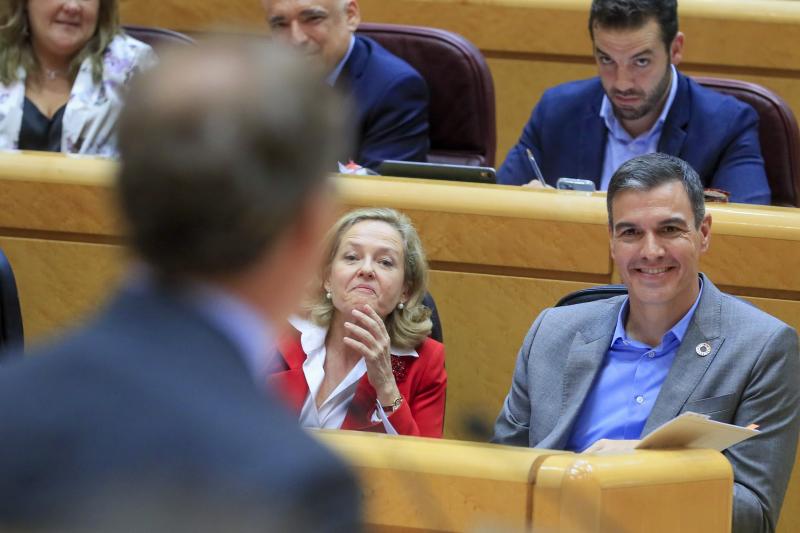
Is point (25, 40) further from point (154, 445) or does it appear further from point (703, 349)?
point (154, 445)

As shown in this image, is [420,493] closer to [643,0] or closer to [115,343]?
[115,343]

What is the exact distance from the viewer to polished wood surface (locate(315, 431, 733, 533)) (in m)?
1.16

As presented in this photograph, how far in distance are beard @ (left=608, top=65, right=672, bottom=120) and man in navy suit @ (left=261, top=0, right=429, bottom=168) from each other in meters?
0.39

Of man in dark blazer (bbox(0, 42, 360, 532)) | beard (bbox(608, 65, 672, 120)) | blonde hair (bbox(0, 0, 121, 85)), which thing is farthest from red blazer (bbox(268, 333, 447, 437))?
man in dark blazer (bbox(0, 42, 360, 532))

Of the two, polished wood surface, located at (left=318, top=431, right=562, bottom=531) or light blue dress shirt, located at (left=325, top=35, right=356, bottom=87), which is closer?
polished wood surface, located at (left=318, top=431, right=562, bottom=531)

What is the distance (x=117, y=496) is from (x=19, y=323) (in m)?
1.53

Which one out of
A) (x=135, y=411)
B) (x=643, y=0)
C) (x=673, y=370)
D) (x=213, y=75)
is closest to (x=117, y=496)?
(x=135, y=411)

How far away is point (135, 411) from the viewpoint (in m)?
0.53

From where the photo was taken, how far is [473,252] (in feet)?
6.86

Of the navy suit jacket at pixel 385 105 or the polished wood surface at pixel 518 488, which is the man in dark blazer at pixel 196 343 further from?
the navy suit jacket at pixel 385 105

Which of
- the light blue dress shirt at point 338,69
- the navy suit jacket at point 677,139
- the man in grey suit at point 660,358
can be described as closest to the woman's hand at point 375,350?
the man in grey suit at point 660,358

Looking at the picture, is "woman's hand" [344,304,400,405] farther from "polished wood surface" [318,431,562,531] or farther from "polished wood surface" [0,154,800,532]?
"polished wood surface" [318,431,562,531]

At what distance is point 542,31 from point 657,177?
1.37m

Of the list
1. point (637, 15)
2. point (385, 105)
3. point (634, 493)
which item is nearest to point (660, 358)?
point (634, 493)
